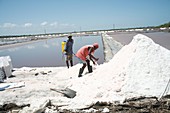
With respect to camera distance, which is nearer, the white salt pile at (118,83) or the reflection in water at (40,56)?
the white salt pile at (118,83)

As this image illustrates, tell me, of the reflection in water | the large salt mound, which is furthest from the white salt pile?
the reflection in water

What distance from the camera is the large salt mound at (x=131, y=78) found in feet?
12.3

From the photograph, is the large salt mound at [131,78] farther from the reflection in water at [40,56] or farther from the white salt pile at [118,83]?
the reflection in water at [40,56]

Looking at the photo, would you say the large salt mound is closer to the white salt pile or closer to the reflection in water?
the white salt pile

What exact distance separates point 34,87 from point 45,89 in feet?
1.10

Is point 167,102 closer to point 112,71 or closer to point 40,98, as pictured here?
point 112,71

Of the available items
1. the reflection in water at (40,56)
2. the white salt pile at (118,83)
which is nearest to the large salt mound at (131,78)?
the white salt pile at (118,83)

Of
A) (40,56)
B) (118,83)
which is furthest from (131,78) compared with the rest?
(40,56)

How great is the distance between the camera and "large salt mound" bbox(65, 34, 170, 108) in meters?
3.74

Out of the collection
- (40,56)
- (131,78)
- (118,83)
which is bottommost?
(40,56)

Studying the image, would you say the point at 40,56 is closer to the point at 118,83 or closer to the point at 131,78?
the point at 118,83

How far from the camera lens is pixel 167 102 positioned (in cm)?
336

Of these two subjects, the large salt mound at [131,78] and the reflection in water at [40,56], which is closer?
the large salt mound at [131,78]

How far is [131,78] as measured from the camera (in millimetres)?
3969
